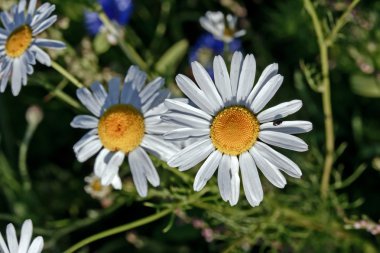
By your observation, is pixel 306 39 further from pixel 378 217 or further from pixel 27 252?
pixel 27 252

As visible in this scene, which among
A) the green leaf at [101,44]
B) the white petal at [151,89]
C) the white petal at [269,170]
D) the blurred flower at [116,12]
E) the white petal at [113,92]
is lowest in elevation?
the white petal at [269,170]

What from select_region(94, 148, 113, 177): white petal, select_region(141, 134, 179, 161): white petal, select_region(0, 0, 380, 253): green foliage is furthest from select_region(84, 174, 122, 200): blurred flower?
select_region(141, 134, 179, 161): white petal

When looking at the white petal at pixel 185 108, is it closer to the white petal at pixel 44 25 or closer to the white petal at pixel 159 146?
the white petal at pixel 159 146

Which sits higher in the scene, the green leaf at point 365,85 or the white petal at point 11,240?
the white petal at point 11,240

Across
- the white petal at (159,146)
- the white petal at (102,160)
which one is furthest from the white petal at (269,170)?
the white petal at (102,160)

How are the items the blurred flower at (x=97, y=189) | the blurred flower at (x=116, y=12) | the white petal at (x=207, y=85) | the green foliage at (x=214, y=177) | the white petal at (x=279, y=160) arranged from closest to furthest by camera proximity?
1. the white petal at (x=279, y=160)
2. the white petal at (x=207, y=85)
3. the green foliage at (x=214, y=177)
4. the blurred flower at (x=97, y=189)
5. the blurred flower at (x=116, y=12)

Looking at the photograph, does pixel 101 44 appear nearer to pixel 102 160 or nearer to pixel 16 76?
pixel 16 76
